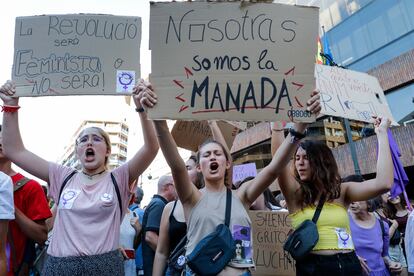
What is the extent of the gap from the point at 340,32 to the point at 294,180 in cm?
2278

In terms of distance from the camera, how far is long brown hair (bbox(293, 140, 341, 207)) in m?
2.92

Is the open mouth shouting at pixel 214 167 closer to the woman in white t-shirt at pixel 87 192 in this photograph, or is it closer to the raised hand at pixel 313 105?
the woman in white t-shirt at pixel 87 192

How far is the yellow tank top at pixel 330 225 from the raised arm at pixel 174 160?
0.87 m

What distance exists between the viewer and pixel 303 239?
8.74ft

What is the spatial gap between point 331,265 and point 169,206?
4.62 feet

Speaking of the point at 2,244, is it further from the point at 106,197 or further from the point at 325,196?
the point at 325,196

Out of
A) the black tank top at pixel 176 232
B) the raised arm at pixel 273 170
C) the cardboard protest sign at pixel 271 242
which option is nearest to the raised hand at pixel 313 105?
the raised arm at pixel 273 170

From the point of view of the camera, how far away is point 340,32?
23.5 metres

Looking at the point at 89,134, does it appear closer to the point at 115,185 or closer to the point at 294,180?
the point at 115,185

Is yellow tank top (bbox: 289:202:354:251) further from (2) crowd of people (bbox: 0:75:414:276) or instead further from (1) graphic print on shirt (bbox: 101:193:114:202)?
(1) graphic print on shirt (bbox: 101:193:114:202)

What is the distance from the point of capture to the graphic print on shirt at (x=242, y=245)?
95.4 inches

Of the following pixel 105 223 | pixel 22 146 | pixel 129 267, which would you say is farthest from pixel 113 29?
pixel 129 267

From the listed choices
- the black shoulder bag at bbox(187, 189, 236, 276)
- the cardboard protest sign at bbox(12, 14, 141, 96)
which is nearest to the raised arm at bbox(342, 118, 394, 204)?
the black shoulder bag at bbox(187, 189, 236, 276)

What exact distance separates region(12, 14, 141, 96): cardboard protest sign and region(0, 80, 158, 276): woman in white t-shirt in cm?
22
